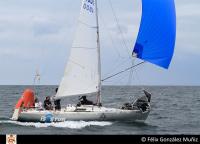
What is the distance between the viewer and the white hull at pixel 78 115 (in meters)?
23.2

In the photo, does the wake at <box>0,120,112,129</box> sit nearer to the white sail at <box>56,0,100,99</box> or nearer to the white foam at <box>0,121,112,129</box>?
the white foam at <box>0,121,112,129</box>

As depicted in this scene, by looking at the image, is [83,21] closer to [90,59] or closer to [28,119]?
[90,59]

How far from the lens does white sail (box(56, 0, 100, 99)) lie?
80.8ft

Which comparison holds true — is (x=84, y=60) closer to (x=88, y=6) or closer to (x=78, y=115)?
(x=88, y=6)

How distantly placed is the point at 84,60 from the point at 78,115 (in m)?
3.23

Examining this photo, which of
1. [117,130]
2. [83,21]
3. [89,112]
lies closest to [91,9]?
[83,21]

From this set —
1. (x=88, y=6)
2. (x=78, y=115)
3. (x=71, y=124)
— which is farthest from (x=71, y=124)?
(x=88, y=6)

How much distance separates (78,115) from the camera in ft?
76.0

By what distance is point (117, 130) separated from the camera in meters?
21.1

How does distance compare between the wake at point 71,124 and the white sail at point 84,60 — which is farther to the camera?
the white sail at point 84,60

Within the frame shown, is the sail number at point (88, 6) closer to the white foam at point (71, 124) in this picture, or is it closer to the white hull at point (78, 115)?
the white hull at point (78, 115)

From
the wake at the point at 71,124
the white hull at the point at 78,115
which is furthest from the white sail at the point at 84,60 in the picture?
the wake at the point at 71,124

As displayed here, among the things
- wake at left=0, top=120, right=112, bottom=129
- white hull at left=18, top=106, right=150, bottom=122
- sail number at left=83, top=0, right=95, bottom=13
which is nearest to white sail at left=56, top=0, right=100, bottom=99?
sail number at left=83, top=0, right=95, bottom=13

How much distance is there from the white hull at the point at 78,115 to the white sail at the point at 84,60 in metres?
1.56
